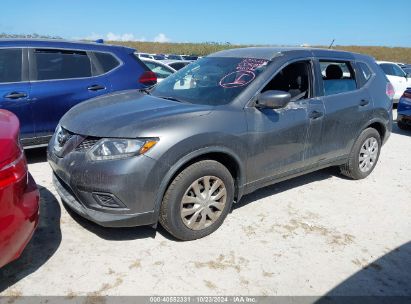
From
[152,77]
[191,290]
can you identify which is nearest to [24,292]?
[191,290]

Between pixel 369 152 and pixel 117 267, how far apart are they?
12.6 ft

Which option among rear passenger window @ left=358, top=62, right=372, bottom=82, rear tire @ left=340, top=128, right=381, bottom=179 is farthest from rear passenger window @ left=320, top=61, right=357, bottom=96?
rear tire @ left=340, top=128, right=381, bottom=179

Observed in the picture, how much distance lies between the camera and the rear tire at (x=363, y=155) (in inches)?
197

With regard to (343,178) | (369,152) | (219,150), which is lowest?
(343,178)

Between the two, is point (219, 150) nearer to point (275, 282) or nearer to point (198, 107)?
point (198, 107)

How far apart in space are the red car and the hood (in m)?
0.69

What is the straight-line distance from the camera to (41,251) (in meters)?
3.13

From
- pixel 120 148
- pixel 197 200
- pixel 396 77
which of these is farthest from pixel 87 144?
pixel 396 77

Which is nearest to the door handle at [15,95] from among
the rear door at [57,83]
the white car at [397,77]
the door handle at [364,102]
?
the rear door at [57,83]

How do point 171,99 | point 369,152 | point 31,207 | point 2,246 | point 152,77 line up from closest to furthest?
point 2,246 → point 31,207 → point 171,99 → point 369,152 → point 152,77

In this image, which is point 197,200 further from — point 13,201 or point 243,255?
point 13,201

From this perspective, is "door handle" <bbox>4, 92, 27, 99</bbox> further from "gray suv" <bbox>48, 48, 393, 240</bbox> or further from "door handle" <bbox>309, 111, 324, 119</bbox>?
"door handle" <bbox>309, 111, 324, 119</bbox>

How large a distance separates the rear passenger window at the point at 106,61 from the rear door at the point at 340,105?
9.99ft

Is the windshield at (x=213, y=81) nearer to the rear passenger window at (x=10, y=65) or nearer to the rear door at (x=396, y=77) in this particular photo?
the rear passenger window at (x=10, y=65)
